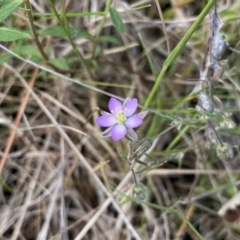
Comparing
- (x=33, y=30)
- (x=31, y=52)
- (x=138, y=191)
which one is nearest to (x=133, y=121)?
(x=138, y=191)

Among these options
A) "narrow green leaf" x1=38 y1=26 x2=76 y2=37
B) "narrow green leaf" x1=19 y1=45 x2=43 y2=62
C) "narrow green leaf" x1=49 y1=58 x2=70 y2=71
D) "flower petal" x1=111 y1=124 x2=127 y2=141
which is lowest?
A: "flower petal" x1=111 y1=124 x2=127 y2=141

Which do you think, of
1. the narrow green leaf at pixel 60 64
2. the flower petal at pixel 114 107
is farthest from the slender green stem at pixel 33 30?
the flower petal at pixel 114 107

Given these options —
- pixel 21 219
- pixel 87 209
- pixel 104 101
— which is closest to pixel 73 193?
pixel 87 209

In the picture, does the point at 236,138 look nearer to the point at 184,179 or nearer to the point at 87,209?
the point at 184,179

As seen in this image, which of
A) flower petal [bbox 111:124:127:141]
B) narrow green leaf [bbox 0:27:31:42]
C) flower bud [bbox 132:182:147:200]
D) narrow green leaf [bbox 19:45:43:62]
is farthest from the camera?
narrow green leaf [bbox 19:45:43:62]

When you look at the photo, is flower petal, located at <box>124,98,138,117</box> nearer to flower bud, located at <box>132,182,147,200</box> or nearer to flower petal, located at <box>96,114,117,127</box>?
flower petal, located at <box>96,114,117,127</box>

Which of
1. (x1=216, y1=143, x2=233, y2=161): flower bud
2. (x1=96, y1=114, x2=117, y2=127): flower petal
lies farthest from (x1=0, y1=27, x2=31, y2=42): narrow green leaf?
(x1=216, y1=143, x2=233, y2=161): flower bud

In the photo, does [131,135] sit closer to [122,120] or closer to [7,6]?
[122,120]

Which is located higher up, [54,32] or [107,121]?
[54,32]
